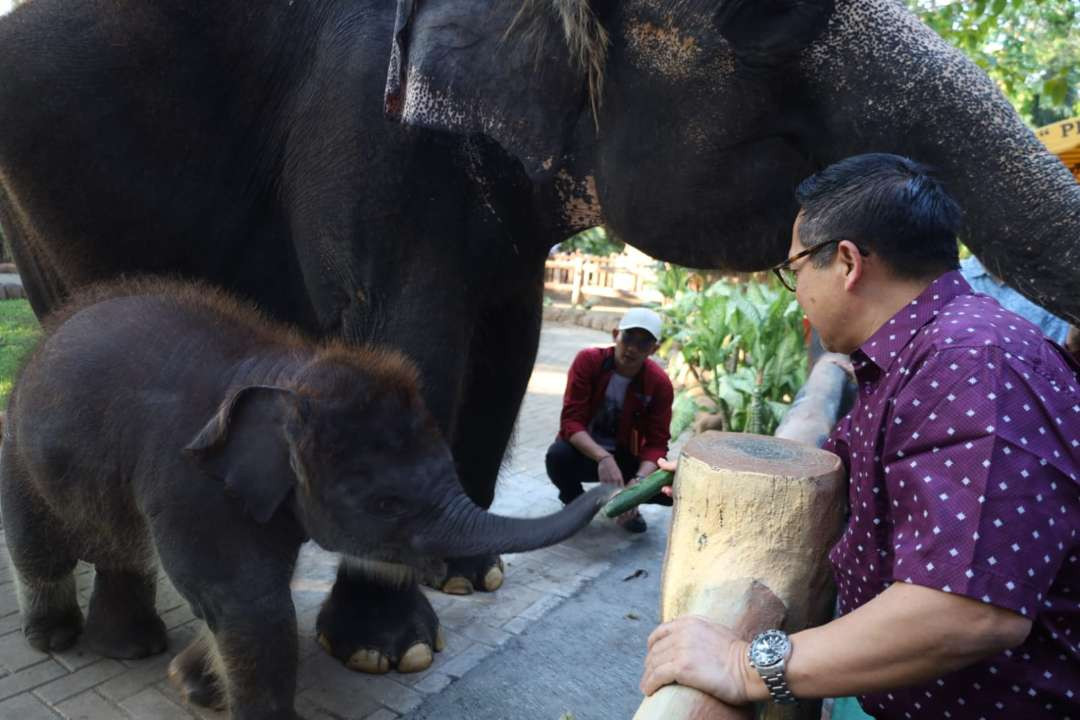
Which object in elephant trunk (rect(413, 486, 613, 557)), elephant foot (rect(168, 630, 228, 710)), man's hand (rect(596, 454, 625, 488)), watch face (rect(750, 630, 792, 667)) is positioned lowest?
elephant foot (rect(168, 630, 228, 710))

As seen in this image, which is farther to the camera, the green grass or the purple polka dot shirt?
the green grass

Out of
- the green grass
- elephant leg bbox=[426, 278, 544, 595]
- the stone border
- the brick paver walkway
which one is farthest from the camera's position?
the stone border

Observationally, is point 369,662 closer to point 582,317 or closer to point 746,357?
point 746,357

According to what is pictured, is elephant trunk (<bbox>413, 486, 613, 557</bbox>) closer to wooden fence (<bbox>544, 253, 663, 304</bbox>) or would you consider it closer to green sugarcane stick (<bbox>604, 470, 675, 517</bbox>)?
green sugarcane stick (<bbox>604, 470, 675, 517</bbox>)

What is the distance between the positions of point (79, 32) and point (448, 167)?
1119mm

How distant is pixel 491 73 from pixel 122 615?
6.19ft

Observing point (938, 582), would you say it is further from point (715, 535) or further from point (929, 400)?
point (715, 535)

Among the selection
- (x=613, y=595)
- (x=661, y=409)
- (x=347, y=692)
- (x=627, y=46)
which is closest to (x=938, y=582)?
(x=627, y=46)

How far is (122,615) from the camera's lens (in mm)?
2684

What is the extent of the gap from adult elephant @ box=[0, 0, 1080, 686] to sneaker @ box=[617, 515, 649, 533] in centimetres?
142

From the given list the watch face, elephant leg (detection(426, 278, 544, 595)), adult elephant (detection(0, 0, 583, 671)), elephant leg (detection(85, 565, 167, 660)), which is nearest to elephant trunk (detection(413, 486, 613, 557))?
adult elephant (detection(0, 0, 583, 671))

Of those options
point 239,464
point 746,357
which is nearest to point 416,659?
point 239,464

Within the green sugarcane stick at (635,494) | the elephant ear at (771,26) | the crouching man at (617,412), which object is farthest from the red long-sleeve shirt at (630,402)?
the green sugarcane stick at (635,494)

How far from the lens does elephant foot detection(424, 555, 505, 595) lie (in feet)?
11.0
